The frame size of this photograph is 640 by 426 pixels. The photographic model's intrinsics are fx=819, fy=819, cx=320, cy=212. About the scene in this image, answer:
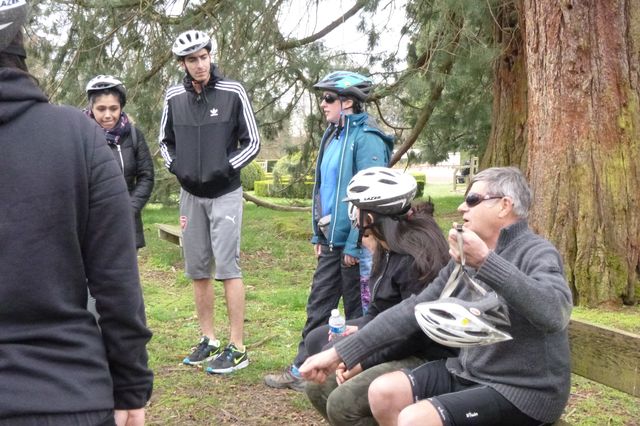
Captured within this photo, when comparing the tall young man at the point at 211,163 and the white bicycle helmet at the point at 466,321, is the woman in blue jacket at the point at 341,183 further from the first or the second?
the white bicycle helmet at the point at 466,321

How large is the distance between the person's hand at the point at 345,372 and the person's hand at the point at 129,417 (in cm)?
148

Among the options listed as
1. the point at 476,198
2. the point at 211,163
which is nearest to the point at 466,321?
the point at 476,198

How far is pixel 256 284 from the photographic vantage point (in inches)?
347

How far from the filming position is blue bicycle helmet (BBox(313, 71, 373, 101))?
4805mm

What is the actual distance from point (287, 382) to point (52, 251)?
11.4 feet

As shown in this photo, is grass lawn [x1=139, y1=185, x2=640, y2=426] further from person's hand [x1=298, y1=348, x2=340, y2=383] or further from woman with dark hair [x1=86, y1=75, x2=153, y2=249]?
person's hand [x1=298, y1=348, x2=340, y2=383]

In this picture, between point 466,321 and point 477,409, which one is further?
point 477,409

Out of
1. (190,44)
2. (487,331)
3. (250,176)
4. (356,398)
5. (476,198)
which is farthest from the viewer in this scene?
(250,176)

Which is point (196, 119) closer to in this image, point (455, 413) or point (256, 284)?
point (455, 413)

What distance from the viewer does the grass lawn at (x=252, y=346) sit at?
4.61 meters

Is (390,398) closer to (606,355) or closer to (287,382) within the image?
(606,355)

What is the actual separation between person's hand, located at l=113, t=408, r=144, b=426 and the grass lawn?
266 centimetres

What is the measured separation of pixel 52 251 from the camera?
1.74m

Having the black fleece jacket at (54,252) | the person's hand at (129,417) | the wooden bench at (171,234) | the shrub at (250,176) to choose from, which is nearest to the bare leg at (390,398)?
the person's hand at (129,417)
